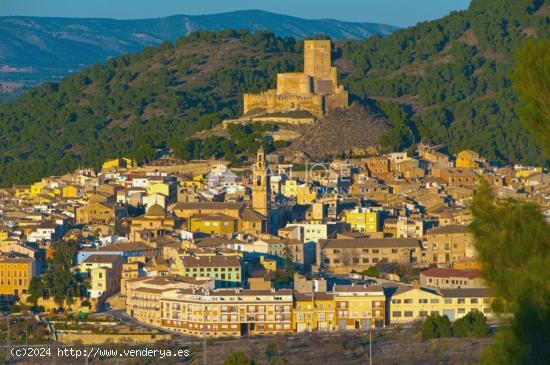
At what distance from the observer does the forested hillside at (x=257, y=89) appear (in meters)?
52.4

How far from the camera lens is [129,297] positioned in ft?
94.1

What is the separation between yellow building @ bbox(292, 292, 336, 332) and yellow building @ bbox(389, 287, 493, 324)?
948 mm

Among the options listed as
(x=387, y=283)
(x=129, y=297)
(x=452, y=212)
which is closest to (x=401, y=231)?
(x=452, y=212)

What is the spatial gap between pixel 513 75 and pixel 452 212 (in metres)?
26.2

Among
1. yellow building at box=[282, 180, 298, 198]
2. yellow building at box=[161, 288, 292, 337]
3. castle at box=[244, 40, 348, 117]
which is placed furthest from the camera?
castle at box=[244, 40, 348, 117]

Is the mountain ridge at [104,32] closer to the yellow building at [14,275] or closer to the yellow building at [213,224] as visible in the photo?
the yellow building at [213,224]

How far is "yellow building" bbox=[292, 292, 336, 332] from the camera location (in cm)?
2706

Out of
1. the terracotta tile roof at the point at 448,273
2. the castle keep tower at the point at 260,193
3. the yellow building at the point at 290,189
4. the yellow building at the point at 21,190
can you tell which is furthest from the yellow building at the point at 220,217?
the yellow building at the point at 21,190

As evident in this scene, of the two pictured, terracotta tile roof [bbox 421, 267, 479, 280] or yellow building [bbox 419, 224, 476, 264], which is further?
yellow building [bbox 419, 224, 476, 264]

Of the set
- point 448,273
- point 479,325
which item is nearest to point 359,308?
point 479,325

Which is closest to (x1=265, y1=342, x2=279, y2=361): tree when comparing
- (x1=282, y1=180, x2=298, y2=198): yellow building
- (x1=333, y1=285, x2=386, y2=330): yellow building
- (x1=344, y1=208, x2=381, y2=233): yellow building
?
(x1=333, y1=285, x2=386, y2=330): yellow building

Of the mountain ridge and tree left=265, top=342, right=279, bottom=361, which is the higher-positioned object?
the mountain ridge

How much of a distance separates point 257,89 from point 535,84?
50410mm

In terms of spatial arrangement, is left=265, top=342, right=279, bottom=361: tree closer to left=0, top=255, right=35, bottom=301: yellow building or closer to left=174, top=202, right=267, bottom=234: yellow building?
left=0, top=255, right=35, bottom=301: yellow building
